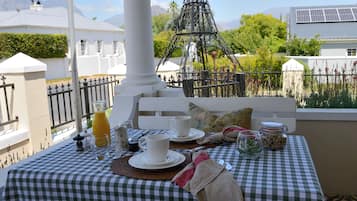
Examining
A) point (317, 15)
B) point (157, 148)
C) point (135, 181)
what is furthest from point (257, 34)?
point (135, 181)

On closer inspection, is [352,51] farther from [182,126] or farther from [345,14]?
[182,126]

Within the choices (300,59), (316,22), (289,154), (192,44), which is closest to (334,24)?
(316,22)

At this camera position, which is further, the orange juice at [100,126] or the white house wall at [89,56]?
the white house wall at [89,56]

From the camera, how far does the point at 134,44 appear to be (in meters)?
2.77

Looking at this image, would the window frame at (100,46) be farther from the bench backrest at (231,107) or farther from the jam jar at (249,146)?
the jam jar at (249,146)

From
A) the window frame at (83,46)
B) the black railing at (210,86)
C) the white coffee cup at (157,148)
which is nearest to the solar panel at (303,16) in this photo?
the black railing at (210,86)

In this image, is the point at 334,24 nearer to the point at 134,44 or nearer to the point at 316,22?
the point at 316,22

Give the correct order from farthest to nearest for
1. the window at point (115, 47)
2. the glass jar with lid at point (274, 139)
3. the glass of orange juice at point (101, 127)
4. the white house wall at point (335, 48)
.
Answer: the window at point (115, 47), the white house wall at point (335, 48), the glass of orange juice at point (101, 127), the glass jar with lid at point (274, 139)

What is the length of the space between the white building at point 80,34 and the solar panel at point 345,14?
916cm

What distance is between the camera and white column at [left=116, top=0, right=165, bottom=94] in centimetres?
273

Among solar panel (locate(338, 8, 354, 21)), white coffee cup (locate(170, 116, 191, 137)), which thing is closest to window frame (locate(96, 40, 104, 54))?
solar panel (locate(338, 8, 354, 21))

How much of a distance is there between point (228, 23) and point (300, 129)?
1509cm

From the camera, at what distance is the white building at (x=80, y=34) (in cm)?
1381

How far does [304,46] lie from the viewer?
1128 cm
